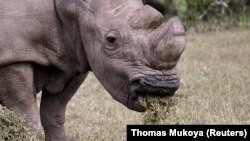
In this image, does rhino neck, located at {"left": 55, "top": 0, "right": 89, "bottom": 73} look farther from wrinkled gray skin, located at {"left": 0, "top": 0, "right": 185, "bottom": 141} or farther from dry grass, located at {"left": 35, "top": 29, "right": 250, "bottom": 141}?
dry grass, located at {"left": 35, "top": 29, "right": 250, "bottom": 141}

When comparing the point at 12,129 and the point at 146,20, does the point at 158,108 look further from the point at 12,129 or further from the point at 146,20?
the point at 12,129

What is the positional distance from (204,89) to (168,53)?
4.26m

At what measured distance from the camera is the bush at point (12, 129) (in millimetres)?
5426

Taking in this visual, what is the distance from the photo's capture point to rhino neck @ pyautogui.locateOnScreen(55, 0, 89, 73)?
5.70 m

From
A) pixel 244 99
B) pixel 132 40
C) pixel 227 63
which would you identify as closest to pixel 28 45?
pixel 132 40

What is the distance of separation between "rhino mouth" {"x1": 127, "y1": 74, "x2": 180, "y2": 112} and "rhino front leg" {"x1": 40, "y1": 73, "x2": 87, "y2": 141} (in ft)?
3.85

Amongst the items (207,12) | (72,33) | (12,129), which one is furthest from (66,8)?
(207,12)

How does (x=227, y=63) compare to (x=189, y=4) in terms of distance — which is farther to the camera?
(x=189, y=4)

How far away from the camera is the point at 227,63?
1112 centimetres

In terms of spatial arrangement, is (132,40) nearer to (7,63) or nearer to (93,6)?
(93,6)

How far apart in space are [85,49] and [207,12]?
10.5m

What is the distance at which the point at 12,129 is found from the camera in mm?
5441

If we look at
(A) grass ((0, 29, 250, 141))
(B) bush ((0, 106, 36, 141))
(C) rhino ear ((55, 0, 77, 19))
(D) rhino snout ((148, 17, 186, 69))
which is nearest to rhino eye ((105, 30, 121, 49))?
(D) rhino snout ((148, 17, 186, 69))

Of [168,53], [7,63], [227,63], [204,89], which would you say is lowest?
[227,63]
